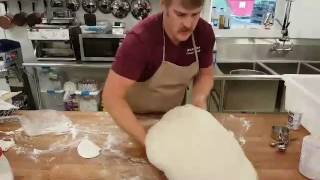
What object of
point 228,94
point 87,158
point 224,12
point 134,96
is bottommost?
point 228,94

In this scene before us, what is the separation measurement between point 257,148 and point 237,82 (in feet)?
4.45

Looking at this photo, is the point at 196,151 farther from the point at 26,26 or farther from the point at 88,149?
the point at 26,26

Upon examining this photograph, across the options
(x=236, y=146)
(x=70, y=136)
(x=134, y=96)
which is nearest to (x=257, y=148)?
(x=236, y=146)

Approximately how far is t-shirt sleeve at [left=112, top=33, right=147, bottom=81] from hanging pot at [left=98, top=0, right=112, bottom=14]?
1.63 metres

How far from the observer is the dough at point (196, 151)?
80 centimetres

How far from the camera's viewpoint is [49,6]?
252 centimetres

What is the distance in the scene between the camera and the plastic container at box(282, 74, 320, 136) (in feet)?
3.62

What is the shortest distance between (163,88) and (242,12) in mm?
1812

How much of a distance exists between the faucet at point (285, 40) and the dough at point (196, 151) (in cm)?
181

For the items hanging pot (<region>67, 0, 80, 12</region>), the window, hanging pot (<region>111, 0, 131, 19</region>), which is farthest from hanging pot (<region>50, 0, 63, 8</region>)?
the window

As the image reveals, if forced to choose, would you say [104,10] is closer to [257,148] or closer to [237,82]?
[237,82]

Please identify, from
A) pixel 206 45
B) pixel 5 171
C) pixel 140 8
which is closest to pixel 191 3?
pixel 206 45

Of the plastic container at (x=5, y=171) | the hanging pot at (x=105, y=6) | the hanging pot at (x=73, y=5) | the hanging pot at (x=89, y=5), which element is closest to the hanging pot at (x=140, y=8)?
the hanging pot at (x=105, y=6)

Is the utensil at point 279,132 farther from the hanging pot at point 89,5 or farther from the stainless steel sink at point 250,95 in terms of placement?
the hanging pot at point 89,5
